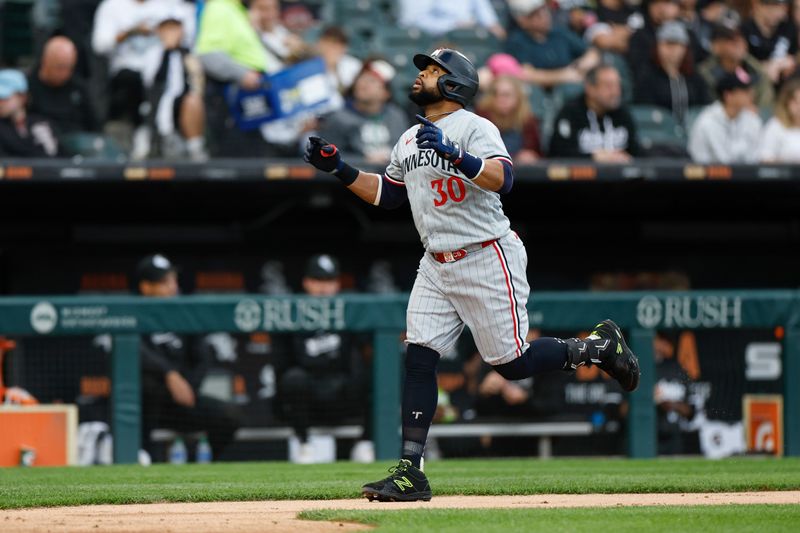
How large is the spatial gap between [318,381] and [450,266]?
307 cm

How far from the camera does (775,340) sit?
8445 mm

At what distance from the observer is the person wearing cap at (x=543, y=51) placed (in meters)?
10.7

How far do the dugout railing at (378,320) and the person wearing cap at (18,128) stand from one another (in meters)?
1.47

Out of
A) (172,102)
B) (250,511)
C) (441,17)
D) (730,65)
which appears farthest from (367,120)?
(250,511)

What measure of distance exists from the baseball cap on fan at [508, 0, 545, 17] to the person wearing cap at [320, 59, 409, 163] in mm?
1765

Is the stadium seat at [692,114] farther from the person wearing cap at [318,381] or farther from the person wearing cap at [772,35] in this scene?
the person wearing cap at [318,381]

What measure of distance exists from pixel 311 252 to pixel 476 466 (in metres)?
3.51

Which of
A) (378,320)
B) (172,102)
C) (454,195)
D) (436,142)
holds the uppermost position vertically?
(172,102)

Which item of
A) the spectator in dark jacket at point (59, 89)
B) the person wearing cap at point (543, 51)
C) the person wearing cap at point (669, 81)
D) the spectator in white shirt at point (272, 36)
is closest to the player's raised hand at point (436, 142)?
the spectator in dark jacket at point (59, 89)

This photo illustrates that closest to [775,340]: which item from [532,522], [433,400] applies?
[433,400]

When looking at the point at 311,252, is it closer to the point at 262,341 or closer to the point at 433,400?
the point at 262,341

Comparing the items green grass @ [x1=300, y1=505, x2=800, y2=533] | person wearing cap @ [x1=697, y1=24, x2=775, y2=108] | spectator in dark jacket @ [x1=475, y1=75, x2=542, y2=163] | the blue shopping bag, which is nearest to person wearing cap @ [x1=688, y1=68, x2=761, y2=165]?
person wearing cap @ [x1=697, y1=24, x2=775, y2=108]

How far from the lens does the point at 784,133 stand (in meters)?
9.94

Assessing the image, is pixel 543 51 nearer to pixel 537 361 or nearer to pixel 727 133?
pixel 727 133
